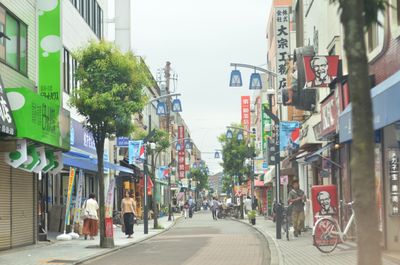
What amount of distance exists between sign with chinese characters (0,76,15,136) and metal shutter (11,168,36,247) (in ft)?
12.6

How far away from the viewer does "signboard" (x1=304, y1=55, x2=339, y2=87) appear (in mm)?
19859

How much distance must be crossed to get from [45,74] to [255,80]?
30.2 ft

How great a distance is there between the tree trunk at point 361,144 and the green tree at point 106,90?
51.0ft

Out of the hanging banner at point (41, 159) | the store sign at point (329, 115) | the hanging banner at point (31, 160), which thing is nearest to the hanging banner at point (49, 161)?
the hanging banner at point (41, 159)

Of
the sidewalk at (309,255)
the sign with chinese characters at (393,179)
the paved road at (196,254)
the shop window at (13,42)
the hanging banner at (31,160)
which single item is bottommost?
the paved road at (196,254)

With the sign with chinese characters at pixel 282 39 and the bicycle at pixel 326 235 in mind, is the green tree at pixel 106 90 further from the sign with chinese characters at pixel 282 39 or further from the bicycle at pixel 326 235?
the sign with chinese characters at pixel 282 39

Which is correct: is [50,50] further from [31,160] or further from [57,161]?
[31,160]

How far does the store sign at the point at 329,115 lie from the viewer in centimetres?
1934

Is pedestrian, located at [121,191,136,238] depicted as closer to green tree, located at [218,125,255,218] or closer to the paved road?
the paved road

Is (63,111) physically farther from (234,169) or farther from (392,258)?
(234,169)

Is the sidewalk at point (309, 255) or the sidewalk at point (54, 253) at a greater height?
the sidewalk at point (309, 255)

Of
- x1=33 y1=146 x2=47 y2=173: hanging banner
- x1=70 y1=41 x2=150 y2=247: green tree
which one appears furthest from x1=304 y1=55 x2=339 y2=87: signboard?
x1=33 y1=146 x2=47 y2=173: hanging banner

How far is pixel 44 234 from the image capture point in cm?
2314

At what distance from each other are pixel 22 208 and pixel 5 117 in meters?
5.71
